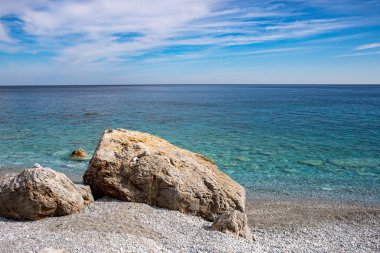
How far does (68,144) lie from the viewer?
30.7 meters

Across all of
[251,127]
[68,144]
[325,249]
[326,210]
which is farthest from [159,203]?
[251,127]

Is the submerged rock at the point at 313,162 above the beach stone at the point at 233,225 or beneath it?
beneath

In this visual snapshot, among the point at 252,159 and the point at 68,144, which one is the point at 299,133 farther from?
the point at 68,144

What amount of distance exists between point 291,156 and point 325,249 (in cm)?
1485

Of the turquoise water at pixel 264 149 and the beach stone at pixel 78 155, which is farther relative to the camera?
the beach stone at pixel 78 155

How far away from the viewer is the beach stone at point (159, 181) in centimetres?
1302

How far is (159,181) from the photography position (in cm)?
1301

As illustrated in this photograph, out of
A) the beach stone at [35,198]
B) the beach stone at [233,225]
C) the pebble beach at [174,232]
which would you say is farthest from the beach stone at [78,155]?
the beach stone at [233,225]

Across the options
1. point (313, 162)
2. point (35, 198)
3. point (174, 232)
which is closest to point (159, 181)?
point (174, 232)

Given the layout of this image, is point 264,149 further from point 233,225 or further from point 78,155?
point 233,225

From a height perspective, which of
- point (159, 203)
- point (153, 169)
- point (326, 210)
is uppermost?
point (153, 169)

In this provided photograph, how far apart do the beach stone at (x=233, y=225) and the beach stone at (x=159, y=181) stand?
5.30 ft

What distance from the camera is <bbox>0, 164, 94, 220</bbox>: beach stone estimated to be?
450 inches

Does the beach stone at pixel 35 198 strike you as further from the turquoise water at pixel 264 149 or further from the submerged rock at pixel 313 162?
the submerged rock at pixel 313 162
